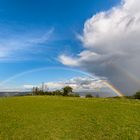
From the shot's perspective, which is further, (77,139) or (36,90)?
(36,90)

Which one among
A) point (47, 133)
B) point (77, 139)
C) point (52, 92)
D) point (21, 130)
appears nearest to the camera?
point (77, 139)

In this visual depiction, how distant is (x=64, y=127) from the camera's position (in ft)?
56.2

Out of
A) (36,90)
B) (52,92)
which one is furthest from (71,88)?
(36,90)

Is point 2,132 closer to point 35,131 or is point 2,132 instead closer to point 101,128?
point 35,131

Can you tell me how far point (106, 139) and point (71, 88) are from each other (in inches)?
5126

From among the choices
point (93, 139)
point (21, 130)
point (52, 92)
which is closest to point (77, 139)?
point (93, 139)

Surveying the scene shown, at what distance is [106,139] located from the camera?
1366cm

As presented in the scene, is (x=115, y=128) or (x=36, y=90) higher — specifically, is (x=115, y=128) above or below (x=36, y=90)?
below

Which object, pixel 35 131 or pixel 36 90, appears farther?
pixel 36 90

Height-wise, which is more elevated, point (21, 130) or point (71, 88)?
point (71, 88)

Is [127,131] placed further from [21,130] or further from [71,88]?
[71,88]

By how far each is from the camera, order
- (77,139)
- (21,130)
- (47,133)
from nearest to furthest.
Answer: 1. (77,139)
2. (47,133)
3. (21,130)

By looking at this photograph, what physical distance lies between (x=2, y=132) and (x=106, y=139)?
23.8 feet

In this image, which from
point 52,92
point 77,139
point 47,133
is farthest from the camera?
point 52,92
